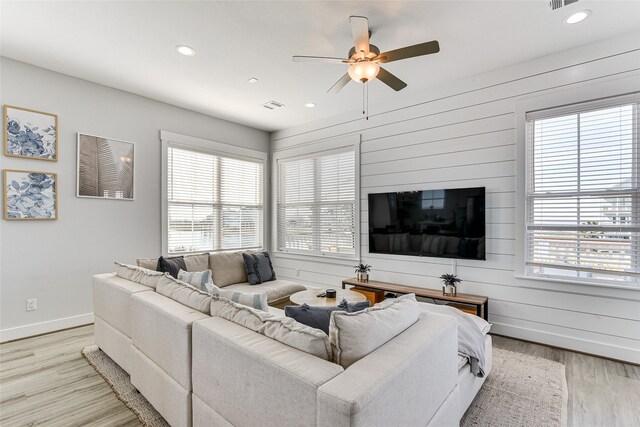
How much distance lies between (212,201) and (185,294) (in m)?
3.26

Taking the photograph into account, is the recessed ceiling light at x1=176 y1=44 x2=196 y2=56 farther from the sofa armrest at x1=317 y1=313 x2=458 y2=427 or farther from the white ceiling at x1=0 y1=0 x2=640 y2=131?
the sofa armrest at x1=317 y1=313 x2=458 y2=427

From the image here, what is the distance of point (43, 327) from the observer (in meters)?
3.39

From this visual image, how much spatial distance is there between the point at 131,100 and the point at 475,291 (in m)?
4.98

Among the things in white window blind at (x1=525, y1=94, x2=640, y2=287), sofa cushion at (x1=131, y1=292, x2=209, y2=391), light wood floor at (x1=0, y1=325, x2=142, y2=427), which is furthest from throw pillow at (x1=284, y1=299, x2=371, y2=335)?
white window blind at (x1=525, y1=94, x2=640, y2=287)

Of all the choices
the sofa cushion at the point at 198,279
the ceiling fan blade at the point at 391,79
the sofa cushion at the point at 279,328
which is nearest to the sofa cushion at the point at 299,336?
the sofa cushion at the point at 279,328

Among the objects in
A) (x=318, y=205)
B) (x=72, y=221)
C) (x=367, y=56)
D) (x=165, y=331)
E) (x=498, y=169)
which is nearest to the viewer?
(x=165, y=331)

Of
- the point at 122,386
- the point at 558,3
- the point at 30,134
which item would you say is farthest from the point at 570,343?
the point at 30,134

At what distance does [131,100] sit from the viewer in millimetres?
4113

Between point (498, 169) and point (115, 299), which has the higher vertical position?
point (498, 169)

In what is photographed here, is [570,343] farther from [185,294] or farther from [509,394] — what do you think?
[185,294]

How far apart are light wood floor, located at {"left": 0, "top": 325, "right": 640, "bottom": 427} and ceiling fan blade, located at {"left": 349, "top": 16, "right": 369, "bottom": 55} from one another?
9.64 feet

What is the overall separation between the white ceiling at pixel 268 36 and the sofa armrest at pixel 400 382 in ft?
7.83

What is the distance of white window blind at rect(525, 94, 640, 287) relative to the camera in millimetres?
2773

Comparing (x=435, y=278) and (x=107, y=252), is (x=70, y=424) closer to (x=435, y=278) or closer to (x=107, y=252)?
(x=107, y=252)
